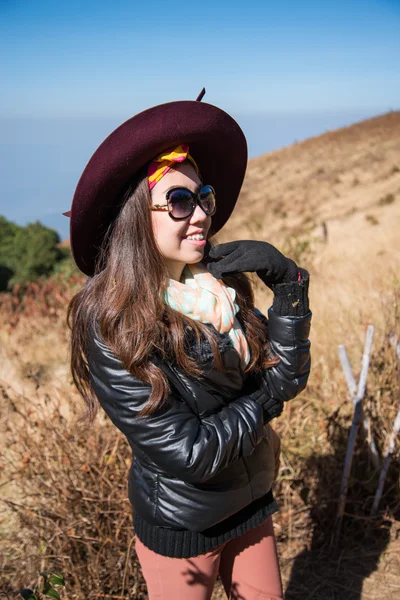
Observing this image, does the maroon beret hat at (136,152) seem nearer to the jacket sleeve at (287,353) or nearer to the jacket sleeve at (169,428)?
the jacket sleeve at (169,428)

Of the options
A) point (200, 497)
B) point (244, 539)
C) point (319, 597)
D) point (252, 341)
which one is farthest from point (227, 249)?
point (319, 597)

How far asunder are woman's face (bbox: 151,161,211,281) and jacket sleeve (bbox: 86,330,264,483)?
1.11 feet

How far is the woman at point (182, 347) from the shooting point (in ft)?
4.78

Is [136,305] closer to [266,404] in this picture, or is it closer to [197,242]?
[197,242]

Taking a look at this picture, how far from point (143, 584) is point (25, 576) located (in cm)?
56

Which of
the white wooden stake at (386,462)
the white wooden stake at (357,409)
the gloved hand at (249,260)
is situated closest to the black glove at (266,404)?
the gloved hand at (249,260)

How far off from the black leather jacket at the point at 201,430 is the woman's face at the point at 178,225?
0.28m

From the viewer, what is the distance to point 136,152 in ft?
4.80

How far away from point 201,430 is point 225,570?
0.68 metres

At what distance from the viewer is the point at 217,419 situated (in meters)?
1.52

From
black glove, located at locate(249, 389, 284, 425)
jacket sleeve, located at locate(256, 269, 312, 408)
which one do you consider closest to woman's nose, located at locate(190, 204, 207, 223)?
jacket sleeve, located at locate(256, 269, 312, 408)

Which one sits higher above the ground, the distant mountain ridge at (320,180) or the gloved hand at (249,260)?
the distant mountain ridge at (320,180)

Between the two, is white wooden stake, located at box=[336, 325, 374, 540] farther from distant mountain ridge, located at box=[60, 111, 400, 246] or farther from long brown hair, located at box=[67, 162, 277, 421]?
distant mountain ridge, located at box=[60, 111, 400, 246]

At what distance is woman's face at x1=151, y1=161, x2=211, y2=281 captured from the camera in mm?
1558
